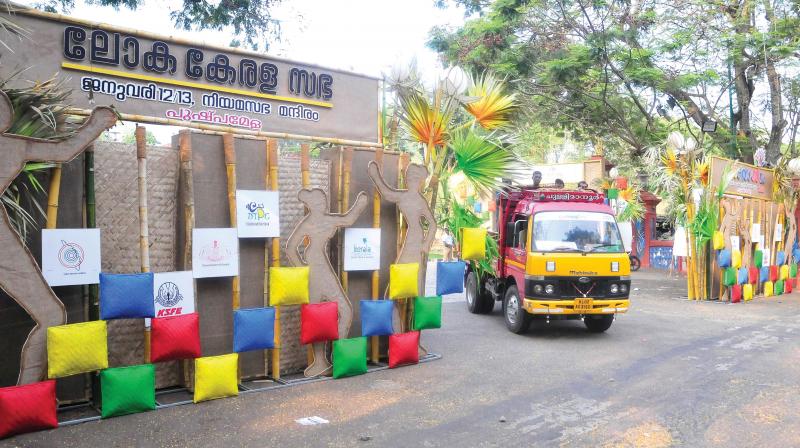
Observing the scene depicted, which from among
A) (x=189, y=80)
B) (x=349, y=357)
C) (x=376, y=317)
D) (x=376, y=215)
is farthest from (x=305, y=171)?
(x=349, y=357)

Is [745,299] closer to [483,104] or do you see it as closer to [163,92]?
[483,104]

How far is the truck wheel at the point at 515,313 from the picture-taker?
1041 cm

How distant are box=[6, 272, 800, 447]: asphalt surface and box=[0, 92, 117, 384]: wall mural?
0.70 m

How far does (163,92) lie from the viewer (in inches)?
261

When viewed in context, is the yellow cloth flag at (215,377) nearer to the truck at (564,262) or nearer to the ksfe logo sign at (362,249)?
the ksfe logo sign at (362,249)

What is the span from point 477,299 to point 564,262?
10.7ft

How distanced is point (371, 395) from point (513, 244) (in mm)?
4962

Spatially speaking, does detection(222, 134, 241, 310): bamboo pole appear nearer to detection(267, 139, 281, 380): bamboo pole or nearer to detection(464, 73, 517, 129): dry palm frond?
detection(267, 139, 281, 380): bamboo pole

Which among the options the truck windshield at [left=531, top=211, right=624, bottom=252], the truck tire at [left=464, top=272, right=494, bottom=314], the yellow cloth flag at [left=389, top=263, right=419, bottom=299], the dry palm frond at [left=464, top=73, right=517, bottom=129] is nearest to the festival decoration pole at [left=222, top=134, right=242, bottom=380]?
the yellow cloth flag at [left=389, top=263, right=419, bottom=299]

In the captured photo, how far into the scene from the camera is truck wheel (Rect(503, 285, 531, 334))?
34.1ft

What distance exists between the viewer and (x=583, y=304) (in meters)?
9.91

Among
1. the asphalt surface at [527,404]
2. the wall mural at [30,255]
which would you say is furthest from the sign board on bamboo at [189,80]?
the asphalt surface at [527,404]

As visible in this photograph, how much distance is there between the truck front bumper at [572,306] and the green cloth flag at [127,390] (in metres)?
5.83

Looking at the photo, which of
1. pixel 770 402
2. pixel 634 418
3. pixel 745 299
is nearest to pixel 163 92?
pixel 634 418
